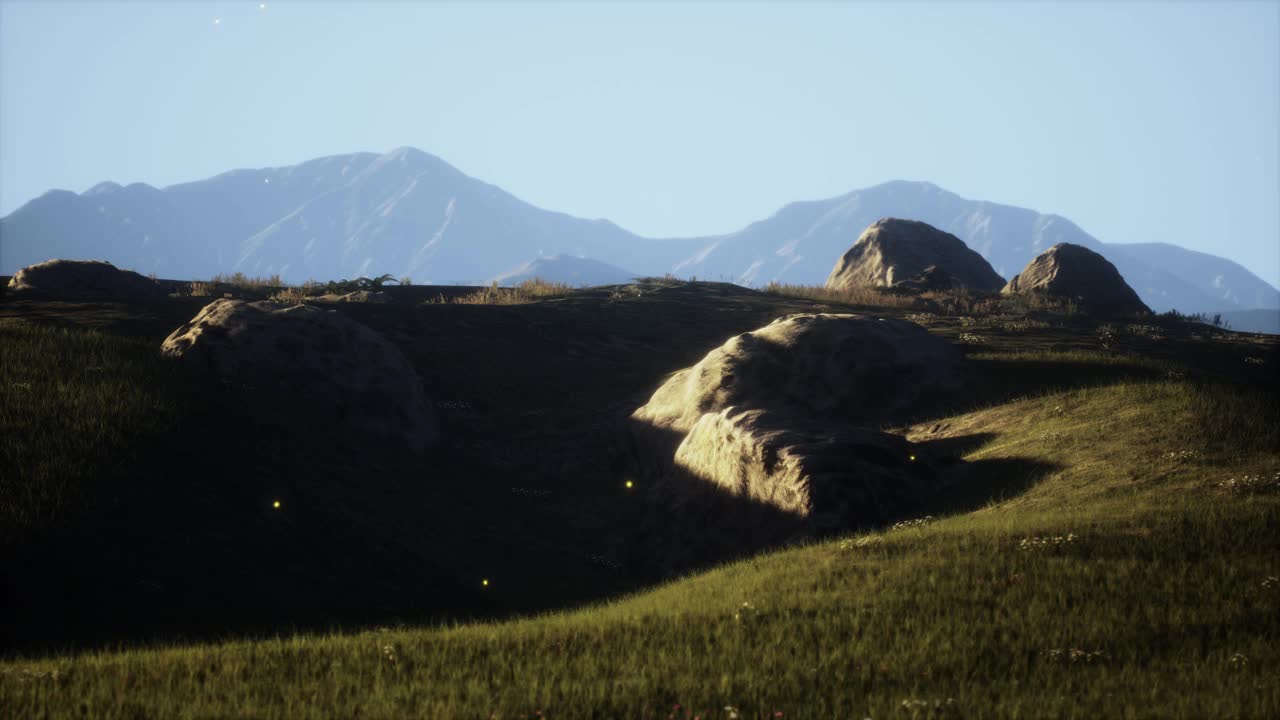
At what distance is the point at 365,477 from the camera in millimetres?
22562

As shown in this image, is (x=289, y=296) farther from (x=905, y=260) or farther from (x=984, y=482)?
(x=905, y=260)

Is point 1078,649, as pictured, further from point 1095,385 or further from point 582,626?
point 1095,385

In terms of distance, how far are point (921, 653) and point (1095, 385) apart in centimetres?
1725

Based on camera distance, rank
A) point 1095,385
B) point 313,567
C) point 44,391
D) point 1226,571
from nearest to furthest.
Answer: point 1226,571, point 313,567, point 44,391, point 1095,385

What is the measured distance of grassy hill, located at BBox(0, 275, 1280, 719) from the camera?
9.77 m

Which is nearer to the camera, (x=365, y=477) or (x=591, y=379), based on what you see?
(x=365, y=477)

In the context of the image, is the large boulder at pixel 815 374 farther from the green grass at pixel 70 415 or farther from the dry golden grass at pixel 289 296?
the dry golden grass at pixel 289 296

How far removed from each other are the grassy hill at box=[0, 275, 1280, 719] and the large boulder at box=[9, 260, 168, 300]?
11.3ft

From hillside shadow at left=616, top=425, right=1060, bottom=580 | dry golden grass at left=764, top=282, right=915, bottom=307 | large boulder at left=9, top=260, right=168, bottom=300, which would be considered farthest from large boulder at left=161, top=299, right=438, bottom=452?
dry golden grass at left=764, top=282, right=915, bottom=307

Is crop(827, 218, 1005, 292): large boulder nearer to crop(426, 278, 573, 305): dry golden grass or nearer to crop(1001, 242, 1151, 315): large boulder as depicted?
crop(1001, 242, 1151, 315): large boulder

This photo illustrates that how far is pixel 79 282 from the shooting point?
36562mm

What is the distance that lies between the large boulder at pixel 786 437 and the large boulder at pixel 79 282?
20.3m

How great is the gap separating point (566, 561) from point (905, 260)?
4407cm

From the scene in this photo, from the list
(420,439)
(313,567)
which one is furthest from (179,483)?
(420,439)
